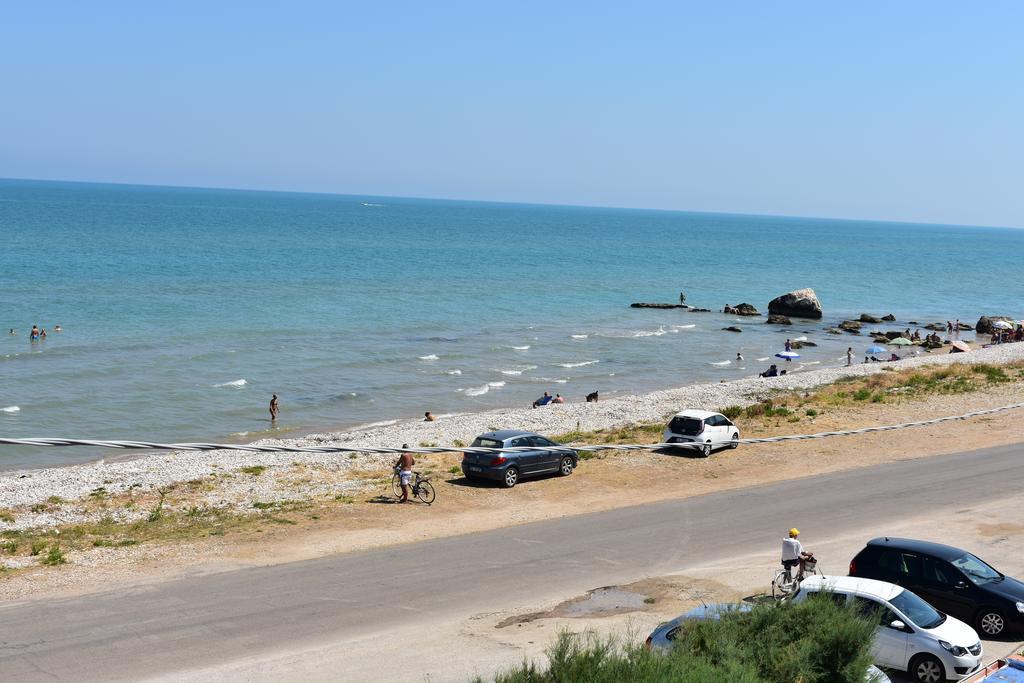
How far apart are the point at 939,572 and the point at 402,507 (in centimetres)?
1226

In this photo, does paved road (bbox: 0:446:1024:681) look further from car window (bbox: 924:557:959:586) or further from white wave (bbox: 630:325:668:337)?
white wave (bbox: 630:325:668:337)

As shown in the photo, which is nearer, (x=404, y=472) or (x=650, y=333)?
(x=404, y=472)

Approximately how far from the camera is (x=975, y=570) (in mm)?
16688

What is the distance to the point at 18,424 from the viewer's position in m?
39.4

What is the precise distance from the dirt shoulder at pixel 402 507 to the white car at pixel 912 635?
9718mm

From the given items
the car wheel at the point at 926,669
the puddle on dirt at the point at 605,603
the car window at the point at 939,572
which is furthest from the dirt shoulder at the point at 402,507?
the car wheel at the point at 926,669

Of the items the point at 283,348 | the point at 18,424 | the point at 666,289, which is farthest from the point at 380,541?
the point at 666,289

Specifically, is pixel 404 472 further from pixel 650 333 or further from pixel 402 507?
pixel 650 333

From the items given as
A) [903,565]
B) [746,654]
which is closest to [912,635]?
[903,565]

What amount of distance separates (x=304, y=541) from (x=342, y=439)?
51.6ft

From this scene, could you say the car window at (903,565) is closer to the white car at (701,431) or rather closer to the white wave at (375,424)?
the white car at (701,431)

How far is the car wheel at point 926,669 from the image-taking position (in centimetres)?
1410

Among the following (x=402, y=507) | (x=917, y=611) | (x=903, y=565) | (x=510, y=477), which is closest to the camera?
(x=917, y=611)

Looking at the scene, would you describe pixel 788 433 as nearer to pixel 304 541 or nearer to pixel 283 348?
pixel 304 541
